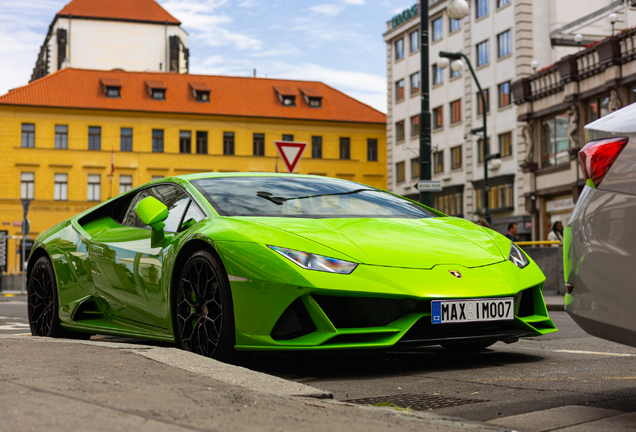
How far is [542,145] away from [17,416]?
36.9 meters

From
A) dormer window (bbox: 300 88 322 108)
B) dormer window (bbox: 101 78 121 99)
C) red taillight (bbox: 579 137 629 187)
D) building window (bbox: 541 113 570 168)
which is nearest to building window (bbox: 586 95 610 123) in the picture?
building window (bbox: 541 113 570 168)

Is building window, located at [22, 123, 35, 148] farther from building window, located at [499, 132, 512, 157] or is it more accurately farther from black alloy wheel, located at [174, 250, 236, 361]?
black alloy wheel, located at [174, 250, 236, 361]

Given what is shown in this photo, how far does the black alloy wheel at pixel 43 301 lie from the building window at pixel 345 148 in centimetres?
5790

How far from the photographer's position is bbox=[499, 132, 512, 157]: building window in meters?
45.6

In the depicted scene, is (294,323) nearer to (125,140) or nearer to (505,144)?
(505,144)

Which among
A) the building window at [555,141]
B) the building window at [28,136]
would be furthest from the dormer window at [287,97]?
the building window at [555,141]

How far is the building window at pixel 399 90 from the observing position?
5775 centimetres

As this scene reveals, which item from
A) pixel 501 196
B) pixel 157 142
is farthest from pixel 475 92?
pixel 157 142

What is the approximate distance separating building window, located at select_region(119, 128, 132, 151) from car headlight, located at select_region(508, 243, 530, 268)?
56773mm

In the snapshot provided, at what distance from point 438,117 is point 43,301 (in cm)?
4744

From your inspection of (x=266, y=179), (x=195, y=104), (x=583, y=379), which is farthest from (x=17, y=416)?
(x=195, y=104)

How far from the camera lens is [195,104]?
62688mm

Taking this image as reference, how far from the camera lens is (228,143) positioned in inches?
2473

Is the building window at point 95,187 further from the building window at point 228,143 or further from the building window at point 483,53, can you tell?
the building window at point 483,53
